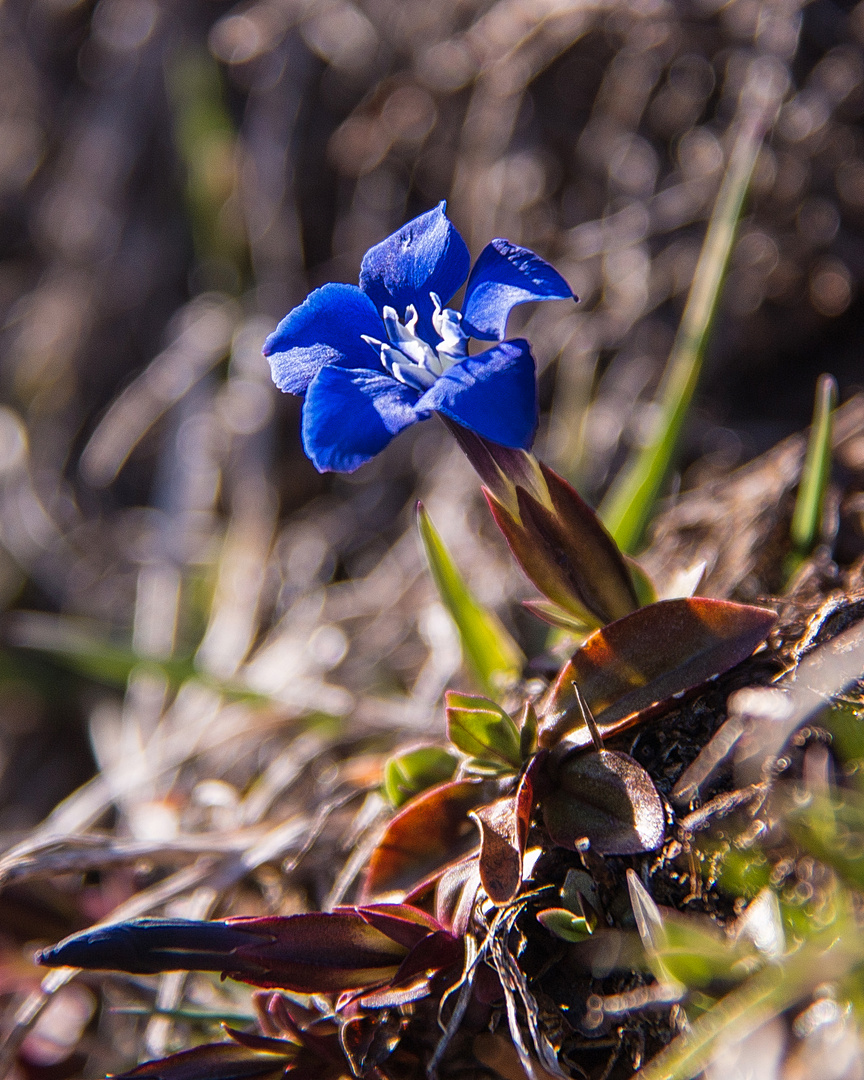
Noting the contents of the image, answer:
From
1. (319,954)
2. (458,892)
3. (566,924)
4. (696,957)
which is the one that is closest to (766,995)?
(696,957)

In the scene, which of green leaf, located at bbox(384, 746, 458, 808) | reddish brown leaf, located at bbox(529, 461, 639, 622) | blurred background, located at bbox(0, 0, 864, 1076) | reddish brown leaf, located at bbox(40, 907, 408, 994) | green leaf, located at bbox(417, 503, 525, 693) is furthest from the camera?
blurred background, located at bbox(0, 0, 864, 1076)

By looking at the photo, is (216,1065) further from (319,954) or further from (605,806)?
(605,806)

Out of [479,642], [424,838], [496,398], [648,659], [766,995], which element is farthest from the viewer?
[479,642]

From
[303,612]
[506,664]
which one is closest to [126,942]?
[506,664]

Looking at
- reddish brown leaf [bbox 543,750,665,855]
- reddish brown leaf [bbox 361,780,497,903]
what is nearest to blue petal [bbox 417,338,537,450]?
reddish brown leaf [bbox 543,750,665,855]

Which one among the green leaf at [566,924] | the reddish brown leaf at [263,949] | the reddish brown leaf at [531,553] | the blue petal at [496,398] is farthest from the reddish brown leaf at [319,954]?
the blue petal at [496,398]

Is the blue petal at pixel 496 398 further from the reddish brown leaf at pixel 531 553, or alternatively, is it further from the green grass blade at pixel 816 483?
the green grass blade at pixel 816 483

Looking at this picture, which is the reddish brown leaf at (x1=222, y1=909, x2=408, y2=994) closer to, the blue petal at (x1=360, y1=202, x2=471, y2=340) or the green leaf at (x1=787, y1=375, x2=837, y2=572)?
the blue petal at (x1=360, y1=202, x2=471, y2=340)
